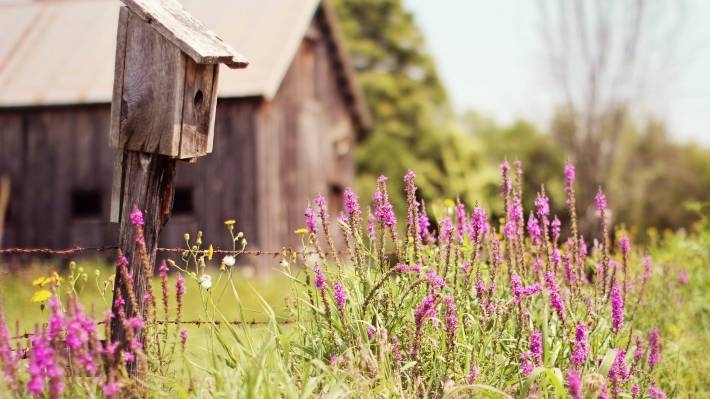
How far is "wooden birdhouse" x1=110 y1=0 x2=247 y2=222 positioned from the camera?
4.60 m

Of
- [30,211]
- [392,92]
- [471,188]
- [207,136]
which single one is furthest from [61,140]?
[392,92]

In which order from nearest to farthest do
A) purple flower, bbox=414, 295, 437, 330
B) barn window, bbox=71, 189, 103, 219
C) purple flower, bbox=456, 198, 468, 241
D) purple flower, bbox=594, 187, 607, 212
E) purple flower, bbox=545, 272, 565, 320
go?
1. purple flower, bbox=414, 295, 437, 330
2. purple flower, bbox=545, 272, 565, 320
3. purple flower, bbox=594, 187, 607, 212
4. purple flower, bbox=456, 198, 468, 241
5. barn window, bbox=71, 189, 103, 219

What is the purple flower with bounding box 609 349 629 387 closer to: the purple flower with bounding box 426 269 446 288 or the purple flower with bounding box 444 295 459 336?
the purple flower with bounding box 444 295 459 336

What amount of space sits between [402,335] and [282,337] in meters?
0.67

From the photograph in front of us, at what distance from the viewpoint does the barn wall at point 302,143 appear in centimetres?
1583

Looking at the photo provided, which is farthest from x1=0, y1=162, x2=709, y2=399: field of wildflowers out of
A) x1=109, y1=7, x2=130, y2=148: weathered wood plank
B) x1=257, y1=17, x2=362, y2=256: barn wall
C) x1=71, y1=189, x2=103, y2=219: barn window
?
x1=71, y1=189, x2=103, y2=219: barn window

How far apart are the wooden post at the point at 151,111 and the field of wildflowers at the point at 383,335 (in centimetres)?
28

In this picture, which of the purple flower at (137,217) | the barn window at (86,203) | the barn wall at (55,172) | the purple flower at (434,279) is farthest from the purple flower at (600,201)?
the barn window at (86,203)

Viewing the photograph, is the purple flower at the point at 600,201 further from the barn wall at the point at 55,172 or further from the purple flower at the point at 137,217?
the barn wall at the point at 55,172

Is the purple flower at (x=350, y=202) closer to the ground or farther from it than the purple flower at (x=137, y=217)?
farther from it

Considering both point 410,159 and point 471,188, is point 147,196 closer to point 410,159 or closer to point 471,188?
point 471,188

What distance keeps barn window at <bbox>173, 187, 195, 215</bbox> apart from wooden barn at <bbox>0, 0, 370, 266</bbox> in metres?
0.03

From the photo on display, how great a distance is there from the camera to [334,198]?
19719 mm

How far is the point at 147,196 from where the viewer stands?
4.56 meters
